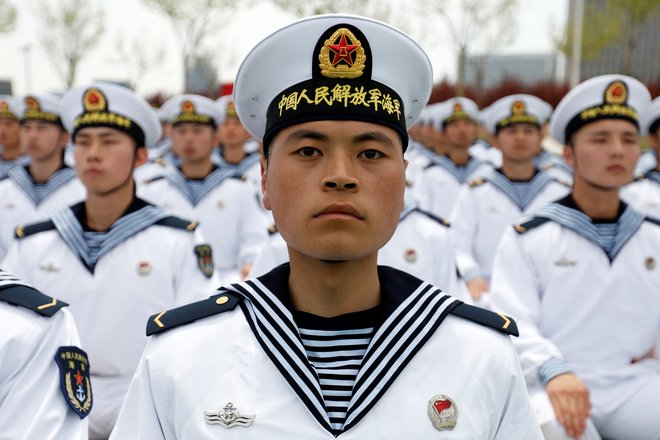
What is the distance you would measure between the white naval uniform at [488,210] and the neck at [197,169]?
264 cm

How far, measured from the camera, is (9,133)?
329 inches

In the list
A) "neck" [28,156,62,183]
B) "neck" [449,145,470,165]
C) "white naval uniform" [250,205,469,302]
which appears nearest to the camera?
"white naval uniform" [250,205,469,302]

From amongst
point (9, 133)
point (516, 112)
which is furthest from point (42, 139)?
point (516, 112)

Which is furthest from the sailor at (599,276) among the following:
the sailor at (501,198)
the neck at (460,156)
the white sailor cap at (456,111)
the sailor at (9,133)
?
the sailor at (9,133)

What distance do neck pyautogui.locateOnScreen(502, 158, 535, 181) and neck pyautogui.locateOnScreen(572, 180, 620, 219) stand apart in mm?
2836

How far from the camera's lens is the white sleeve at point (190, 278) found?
11.5 ft

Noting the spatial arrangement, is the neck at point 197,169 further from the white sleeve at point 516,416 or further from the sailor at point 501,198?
the white sleeve at point 516,416

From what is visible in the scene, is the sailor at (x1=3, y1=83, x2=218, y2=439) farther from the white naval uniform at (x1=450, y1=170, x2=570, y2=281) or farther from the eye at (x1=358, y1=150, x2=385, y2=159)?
the white naval uniform at (x1=450, y1=170, x2=570, y2=281)

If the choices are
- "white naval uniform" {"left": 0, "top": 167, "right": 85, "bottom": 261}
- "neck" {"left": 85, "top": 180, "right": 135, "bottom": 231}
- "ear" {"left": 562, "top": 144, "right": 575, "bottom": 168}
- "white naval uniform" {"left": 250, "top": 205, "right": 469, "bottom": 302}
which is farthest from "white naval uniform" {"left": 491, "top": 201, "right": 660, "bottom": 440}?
"white naval uniform" {"left": 0, "top": 167, "right": 85, "bottom": 261}

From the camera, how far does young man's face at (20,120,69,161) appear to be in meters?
6.19

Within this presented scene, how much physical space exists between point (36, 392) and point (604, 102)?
10.4 feet

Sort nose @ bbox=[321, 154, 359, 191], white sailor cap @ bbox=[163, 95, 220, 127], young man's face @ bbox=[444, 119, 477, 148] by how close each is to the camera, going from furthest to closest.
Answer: young man's face @ bbox=[444, 119, 477, 148], white sailor cap @ bbox=[163, 95, 220, 127], nose @ bbox=[321, 154, 359, 191]

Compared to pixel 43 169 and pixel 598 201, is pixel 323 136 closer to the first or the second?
pixel 598 201

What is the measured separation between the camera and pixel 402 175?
5.00ft
